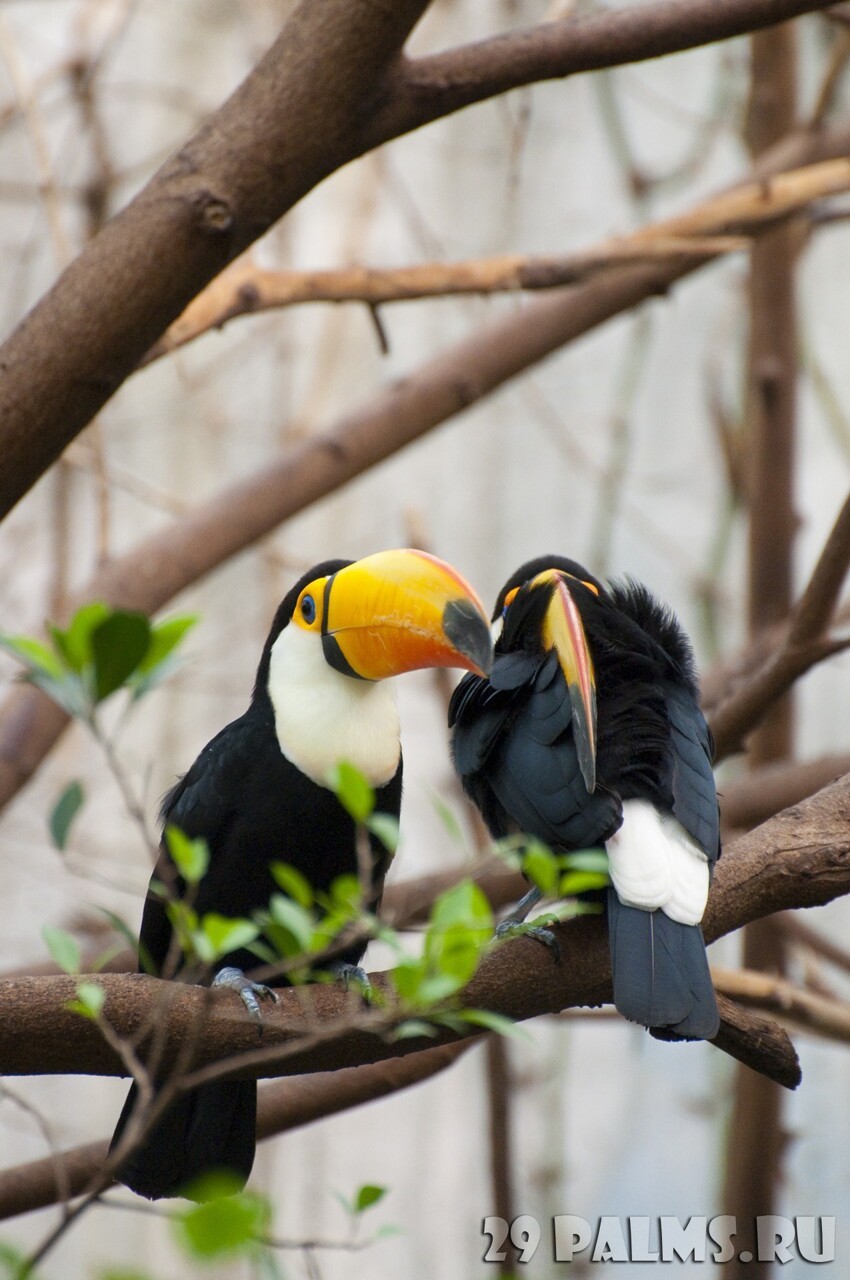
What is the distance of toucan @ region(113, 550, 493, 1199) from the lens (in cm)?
133

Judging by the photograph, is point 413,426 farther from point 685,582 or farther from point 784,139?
point 685,582

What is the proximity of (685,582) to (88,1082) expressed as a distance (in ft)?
6.42

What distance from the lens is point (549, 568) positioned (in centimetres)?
152

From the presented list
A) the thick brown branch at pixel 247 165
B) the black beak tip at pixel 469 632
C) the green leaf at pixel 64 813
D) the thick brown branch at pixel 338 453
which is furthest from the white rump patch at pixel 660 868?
the thick brown branch at pixel 338 453

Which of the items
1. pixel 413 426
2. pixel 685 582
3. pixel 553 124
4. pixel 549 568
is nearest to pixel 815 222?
pixel 413 426

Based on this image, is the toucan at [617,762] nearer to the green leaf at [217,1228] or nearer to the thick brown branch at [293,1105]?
the thick brown branch at [293,1105]

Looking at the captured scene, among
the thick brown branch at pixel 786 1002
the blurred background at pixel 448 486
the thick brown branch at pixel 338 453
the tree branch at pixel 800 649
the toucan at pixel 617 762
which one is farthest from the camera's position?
the blurred background at pixel 448 486

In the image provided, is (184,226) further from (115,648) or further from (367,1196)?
(367,1196)

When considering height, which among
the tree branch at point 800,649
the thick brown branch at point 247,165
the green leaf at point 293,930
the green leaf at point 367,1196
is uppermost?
the thick brown branch at point 247,165

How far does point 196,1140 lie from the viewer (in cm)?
135

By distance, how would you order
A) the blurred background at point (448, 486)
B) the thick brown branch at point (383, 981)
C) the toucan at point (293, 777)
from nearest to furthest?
the thick brown branch at point (383, 981) < the toucan at point (293, 777) < the blurred background at point (448, 486)

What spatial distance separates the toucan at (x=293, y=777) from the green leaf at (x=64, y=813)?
19.3 inches

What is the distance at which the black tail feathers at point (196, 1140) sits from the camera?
1341 mm

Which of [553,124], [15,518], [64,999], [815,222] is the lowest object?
[64,999]
